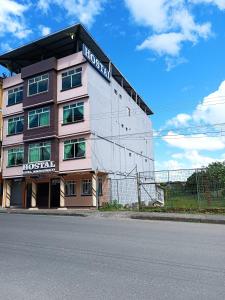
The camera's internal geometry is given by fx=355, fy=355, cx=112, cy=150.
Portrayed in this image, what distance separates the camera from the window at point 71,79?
102 ft

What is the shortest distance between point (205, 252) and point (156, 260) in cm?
166

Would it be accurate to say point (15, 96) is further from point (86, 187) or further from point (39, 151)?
point (86, 187)

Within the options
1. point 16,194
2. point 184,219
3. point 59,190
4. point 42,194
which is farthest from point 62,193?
point 184,219

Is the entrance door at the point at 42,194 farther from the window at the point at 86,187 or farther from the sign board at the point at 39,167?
the window at the point at 86,187

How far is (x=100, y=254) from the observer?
8.51 meters

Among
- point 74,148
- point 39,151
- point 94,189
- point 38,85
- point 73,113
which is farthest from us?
point 38,85

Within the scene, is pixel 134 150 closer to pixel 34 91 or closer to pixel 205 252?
pixel 34 91

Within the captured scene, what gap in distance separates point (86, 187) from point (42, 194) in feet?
17.9

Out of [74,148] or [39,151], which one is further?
[39,151]

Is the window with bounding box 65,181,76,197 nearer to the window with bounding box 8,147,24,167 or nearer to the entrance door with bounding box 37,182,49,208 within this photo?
the entrance door with bounding box 37,182,49,208

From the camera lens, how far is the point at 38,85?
1314 inches

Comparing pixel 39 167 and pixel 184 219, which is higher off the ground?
pixel 39 167

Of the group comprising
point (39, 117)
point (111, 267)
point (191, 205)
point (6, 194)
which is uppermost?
point (39, 117)

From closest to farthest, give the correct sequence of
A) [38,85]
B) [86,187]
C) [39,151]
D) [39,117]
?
[86,187] → [39,151] → [39,117] → [38,85]
